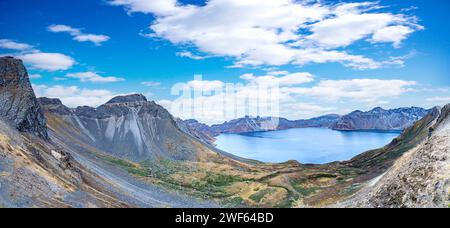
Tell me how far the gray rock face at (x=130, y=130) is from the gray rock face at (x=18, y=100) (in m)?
54.6

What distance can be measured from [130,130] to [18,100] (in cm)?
7660

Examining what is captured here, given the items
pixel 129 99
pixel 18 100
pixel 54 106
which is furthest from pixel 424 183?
pixel 129 99

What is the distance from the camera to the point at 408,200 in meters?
22.0

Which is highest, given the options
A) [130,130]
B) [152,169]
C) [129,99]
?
[129,99]

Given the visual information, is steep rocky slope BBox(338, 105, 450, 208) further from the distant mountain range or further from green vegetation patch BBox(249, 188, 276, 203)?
green vegetation patch BBox(249, 188, 276, 203)

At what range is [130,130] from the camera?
130 m

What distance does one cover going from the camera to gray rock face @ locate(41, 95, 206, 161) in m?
118

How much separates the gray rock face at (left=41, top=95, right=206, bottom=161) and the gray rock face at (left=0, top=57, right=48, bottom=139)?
54.6 metres

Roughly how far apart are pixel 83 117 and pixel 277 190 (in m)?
94.1

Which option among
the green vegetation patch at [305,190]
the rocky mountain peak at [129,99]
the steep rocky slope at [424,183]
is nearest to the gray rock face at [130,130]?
the rocky mountain peak at [129,99]

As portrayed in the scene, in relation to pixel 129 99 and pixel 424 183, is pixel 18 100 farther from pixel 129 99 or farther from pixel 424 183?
pixel 129 99

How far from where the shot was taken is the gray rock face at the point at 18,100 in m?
50.0

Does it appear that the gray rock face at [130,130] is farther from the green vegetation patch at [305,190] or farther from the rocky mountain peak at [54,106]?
the green vegetation patch at [305,190]
